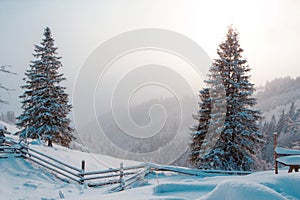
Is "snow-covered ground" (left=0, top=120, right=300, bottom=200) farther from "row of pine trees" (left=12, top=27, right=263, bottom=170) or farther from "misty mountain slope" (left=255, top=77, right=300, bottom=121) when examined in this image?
"misty mountain slope" (left=255, top=77, right=300, bottom=121)

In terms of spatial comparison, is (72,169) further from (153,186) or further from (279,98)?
(279,98)

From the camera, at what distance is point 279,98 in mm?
177000

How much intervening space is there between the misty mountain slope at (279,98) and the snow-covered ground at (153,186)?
154178 millimetres

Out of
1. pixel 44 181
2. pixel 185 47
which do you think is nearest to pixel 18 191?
pixel 44 181

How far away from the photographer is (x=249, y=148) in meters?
15.2

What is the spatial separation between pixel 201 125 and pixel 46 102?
45.9 ft

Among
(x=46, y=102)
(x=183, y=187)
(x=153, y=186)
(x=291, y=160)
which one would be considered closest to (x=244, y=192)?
(x=183, y=187)

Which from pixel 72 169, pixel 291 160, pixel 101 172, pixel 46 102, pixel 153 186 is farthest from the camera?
pixel 46 102

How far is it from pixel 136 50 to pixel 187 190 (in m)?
6.22

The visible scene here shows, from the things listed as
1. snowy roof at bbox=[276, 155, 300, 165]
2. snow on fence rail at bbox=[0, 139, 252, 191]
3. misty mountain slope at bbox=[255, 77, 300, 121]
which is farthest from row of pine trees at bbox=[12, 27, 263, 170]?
misty mountain slope at bbox=[255, 77, 300, 121]

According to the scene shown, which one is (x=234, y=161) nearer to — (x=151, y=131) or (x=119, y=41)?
(x=151, y=131)

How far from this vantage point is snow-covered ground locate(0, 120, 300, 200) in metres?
3.19

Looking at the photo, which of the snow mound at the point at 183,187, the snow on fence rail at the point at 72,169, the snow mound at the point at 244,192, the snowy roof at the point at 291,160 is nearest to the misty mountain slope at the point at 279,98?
the snow on fence rail at the point at 72,169

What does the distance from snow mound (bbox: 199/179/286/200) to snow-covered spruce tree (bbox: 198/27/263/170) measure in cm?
Result: 1168
